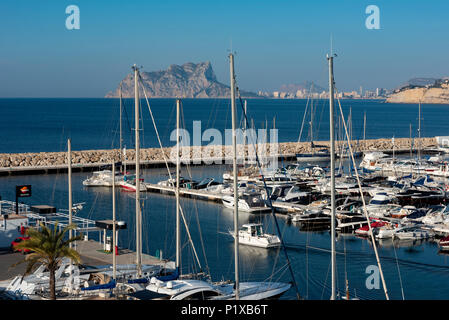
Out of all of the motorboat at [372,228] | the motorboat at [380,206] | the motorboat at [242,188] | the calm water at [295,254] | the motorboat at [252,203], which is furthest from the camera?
the motorboat at [242,188]

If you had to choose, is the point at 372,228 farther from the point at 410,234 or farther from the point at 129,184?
the point at 129,184

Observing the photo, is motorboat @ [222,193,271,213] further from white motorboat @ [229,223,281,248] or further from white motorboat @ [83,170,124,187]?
white motorboat @ [83,170,124,187]

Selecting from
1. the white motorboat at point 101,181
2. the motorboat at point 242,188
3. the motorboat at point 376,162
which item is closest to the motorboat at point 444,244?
the motorboat at point 242,188

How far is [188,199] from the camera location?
4584 centimetres

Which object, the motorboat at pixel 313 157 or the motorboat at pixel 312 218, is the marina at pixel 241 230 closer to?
the motorboat at pixel 312 218

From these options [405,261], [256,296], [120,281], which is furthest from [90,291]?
[405,261]

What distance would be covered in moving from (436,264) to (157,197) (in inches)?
917

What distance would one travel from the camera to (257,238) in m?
31.7

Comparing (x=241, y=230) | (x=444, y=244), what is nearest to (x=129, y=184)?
(x=241, y=230)

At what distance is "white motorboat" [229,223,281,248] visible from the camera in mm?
31469

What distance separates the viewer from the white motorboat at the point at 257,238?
103 feet

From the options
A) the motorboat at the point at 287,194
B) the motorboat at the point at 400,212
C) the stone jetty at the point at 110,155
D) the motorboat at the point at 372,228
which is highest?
the stone jetty at the point at 110,155

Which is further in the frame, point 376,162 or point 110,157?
point 110,157
